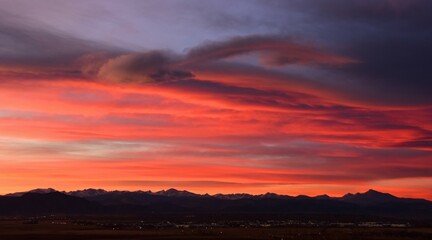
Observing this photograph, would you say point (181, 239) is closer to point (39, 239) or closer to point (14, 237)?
point (39, 239)

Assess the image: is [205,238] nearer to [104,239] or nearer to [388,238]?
[104,239]

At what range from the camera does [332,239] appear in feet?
326

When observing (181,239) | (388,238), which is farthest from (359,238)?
(181,239)

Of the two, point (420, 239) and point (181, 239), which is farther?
point (420, 239)

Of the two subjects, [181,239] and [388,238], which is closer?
[181,239]

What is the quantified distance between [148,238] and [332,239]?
106ft

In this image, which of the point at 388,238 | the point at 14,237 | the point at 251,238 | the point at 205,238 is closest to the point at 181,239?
the point at 205,238

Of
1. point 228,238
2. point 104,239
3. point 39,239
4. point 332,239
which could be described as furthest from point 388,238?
point 39,239

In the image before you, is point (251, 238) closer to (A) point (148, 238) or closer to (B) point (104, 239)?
(A) point (148, 238)

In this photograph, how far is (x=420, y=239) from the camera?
10256 centimetres

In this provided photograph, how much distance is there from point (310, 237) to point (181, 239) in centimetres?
2507

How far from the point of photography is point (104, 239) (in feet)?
313

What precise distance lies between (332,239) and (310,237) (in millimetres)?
6300

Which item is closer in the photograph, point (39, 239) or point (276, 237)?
point (39, 239)
